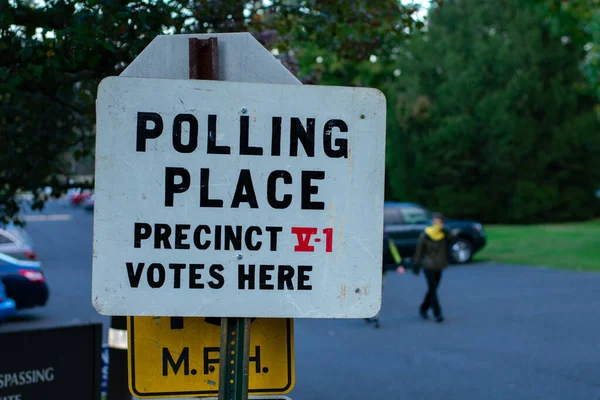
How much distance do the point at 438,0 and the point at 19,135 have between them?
367 cm

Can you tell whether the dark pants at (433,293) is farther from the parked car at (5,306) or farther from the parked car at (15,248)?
the parked car at (15,248)

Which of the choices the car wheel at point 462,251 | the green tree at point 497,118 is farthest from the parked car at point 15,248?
the green tree at point 497,118

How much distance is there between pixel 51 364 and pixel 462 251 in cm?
1935

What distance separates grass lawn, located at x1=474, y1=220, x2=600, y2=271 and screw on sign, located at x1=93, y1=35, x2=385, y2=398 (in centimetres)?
2014

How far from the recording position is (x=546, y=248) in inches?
1084

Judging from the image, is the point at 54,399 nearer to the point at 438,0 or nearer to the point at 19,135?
the point at 19,135

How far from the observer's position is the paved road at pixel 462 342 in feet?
29.5

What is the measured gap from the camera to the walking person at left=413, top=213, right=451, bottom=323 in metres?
13.8

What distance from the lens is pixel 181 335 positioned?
3.18 metres

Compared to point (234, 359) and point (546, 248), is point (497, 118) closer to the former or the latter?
point (546, 248)

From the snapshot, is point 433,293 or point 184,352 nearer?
point 184,352

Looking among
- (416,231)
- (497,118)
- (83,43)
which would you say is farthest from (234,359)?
(497,118)

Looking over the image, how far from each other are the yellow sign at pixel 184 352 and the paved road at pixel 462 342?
559cm

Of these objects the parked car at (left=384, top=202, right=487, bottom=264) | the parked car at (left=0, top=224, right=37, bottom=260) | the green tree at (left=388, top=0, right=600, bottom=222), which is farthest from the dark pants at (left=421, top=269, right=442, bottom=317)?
the green tree at (left=388, top=0, right=600, bottom=222)
